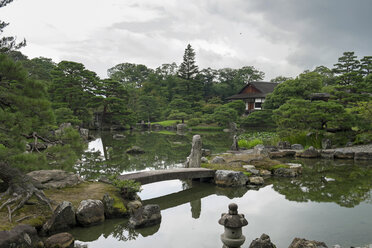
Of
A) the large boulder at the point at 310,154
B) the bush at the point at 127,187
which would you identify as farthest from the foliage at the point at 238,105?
the bush at the point at 127,187

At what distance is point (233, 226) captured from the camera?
4512 mm

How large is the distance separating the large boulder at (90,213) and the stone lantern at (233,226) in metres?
2.78

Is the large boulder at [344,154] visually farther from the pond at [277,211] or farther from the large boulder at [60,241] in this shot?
Answer: the large boulder at [60,241]

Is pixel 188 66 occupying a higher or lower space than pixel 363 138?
higher

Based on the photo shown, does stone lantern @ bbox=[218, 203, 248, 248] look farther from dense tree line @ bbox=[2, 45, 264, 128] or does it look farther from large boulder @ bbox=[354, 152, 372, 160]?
dense tree line @ bbox=[2, 45, 264, 128]

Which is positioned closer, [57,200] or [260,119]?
[57,200]

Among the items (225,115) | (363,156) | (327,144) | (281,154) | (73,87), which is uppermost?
(73,87)

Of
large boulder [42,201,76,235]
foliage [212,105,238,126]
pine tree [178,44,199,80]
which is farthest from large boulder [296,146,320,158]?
pine tree [178,44,199,80]

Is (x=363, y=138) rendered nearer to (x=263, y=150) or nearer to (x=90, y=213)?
(x=263, y=150)

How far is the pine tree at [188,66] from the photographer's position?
1810 inches

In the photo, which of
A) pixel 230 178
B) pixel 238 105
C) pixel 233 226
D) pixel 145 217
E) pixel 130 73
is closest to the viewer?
pixel 233 226

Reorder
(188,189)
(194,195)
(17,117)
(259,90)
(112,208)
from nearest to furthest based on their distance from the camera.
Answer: (17,117)
(112,208)
(194,195)
(188,189)
(259,90)

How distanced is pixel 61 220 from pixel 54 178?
1.72 m

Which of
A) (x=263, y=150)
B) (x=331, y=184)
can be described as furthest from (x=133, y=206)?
(x=263, y=150)
